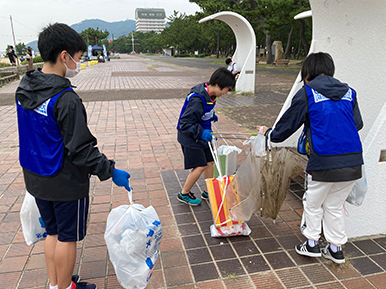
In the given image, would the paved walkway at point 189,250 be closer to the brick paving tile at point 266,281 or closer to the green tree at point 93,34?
the brick paving tile at point 266,281

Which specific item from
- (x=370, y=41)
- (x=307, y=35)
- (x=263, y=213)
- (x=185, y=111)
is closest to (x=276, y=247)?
(x=263, y=213)

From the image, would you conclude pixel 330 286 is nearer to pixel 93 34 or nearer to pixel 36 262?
pixel 36 262

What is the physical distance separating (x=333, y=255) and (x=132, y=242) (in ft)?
5.24

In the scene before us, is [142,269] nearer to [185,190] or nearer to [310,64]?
[185,190]

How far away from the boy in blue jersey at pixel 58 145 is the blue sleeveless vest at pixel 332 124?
1.39 m

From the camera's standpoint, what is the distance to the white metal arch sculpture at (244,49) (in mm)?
9906

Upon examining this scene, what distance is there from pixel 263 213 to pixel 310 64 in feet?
4.31

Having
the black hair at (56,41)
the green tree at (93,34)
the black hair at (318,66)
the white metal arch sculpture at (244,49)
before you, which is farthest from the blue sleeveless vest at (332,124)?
the green tree at (93,34)

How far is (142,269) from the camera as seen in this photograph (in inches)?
74.2

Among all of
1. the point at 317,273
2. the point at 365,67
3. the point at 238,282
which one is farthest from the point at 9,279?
the point at 365,67

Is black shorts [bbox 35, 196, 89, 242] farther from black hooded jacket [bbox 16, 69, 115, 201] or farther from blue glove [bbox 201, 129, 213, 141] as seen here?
blue glove [bbox 201, 129, 213, 141]

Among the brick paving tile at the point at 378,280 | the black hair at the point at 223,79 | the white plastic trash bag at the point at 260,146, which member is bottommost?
the brick paving tile at the point at 378,280

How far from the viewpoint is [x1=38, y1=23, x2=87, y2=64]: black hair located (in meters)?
1.62

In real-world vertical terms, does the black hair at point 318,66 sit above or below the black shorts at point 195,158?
above
